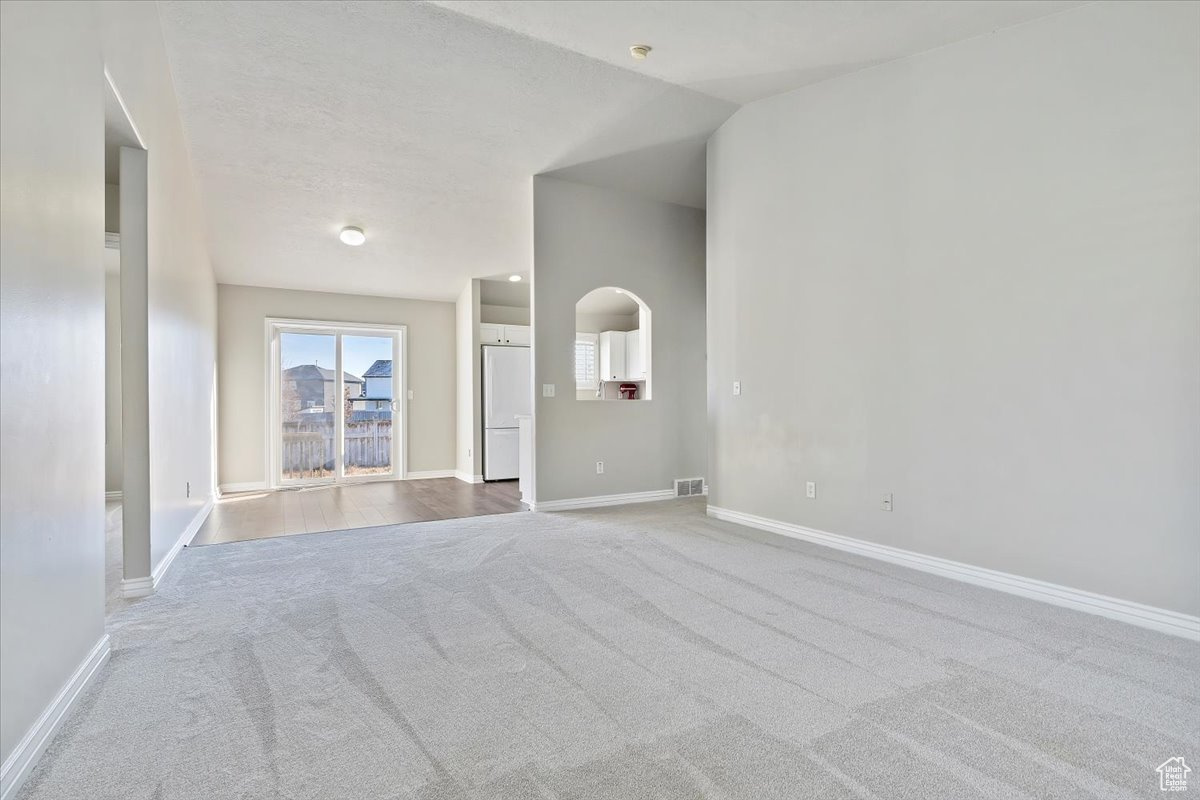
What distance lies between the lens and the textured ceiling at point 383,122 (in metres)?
3.23

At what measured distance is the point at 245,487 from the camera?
276 inches

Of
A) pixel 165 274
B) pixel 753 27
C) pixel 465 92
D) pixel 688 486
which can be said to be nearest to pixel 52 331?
pixel 165 274

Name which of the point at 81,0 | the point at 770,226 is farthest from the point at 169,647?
the point at 770,226

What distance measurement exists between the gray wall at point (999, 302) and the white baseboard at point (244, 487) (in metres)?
5.90

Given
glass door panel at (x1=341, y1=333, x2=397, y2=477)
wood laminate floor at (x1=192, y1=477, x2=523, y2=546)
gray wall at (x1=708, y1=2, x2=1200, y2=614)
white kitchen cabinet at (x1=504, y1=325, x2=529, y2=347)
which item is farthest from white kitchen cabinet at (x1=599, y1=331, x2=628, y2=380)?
gray wall at (x1=708, y1=2, x2=1200, y2=614)

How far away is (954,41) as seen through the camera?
3238 millimetres

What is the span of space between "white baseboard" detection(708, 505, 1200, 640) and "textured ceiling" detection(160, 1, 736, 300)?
128 inches

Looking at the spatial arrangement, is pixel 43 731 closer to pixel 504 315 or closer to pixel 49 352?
pixel 49 352

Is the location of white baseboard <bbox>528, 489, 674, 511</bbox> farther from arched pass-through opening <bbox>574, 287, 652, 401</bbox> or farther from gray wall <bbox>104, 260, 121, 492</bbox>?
gray wall <bbox>104, 260, 121, 492</bbox>

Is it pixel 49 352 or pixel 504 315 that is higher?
pixel 504 315

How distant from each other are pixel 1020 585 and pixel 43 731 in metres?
3.89

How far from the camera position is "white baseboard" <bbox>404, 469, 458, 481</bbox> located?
25.6 feet

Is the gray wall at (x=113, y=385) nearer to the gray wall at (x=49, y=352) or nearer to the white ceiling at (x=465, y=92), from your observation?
the white ceiling at (x=465, y=92)

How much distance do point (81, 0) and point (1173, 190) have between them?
4.25 m
